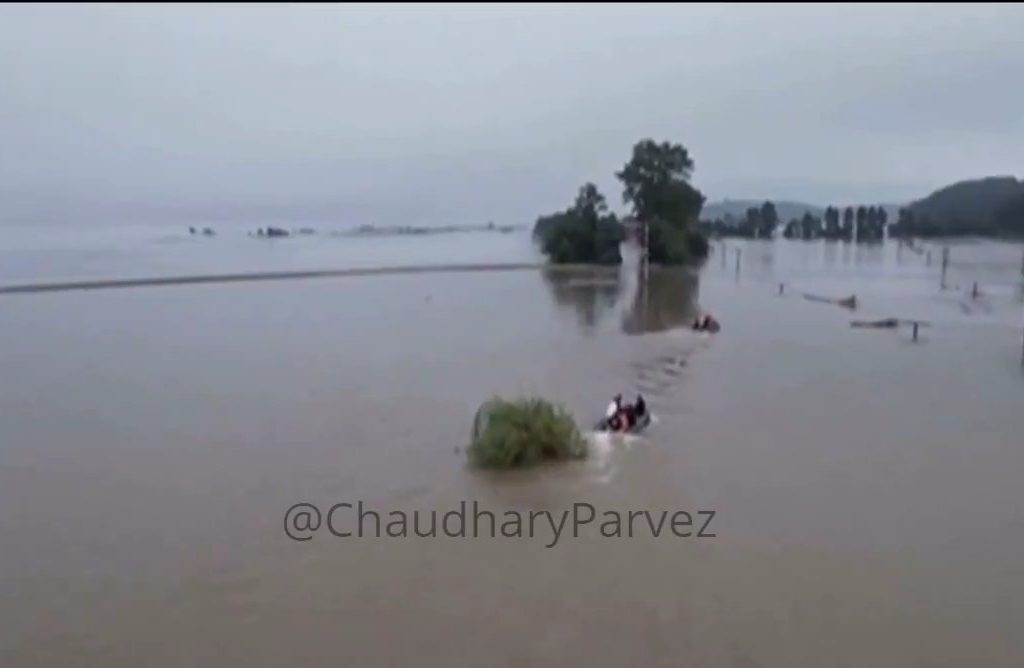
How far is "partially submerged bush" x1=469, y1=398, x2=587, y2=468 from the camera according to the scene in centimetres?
1160

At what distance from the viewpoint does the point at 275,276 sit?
1976 inches

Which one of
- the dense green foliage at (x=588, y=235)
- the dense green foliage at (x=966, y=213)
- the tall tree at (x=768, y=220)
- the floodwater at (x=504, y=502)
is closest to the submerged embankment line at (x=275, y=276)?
the dense green foliage at (x=588, y=235)

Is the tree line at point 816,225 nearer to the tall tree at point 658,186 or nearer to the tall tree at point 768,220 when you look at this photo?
the tall tree at point 768,220

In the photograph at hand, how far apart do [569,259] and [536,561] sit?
51779mm

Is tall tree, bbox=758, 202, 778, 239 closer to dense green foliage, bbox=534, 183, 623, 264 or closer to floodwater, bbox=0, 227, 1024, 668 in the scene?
dense green foliage, bbox=534, 183, 623, 264

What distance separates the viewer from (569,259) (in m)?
60.0

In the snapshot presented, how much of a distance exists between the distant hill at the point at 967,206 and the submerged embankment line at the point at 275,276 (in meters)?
27.6

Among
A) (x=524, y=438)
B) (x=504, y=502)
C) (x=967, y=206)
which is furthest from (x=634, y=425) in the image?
(x=967, y=206)

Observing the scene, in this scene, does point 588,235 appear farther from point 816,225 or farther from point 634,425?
point 816,225

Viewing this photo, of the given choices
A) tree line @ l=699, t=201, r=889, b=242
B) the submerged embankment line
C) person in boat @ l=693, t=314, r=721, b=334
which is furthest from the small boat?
tree line @ l=699, t=201, r=889, b=242

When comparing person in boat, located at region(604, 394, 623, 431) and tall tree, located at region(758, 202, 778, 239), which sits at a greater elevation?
tall tree, located at region(758, 202, 778, 239)

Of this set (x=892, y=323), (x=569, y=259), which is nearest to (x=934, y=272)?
(x=569, y=259)

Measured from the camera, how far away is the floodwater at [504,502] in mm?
7449

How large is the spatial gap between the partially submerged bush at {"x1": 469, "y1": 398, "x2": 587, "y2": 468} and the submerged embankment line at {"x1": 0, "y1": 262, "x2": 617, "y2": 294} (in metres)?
34.0
